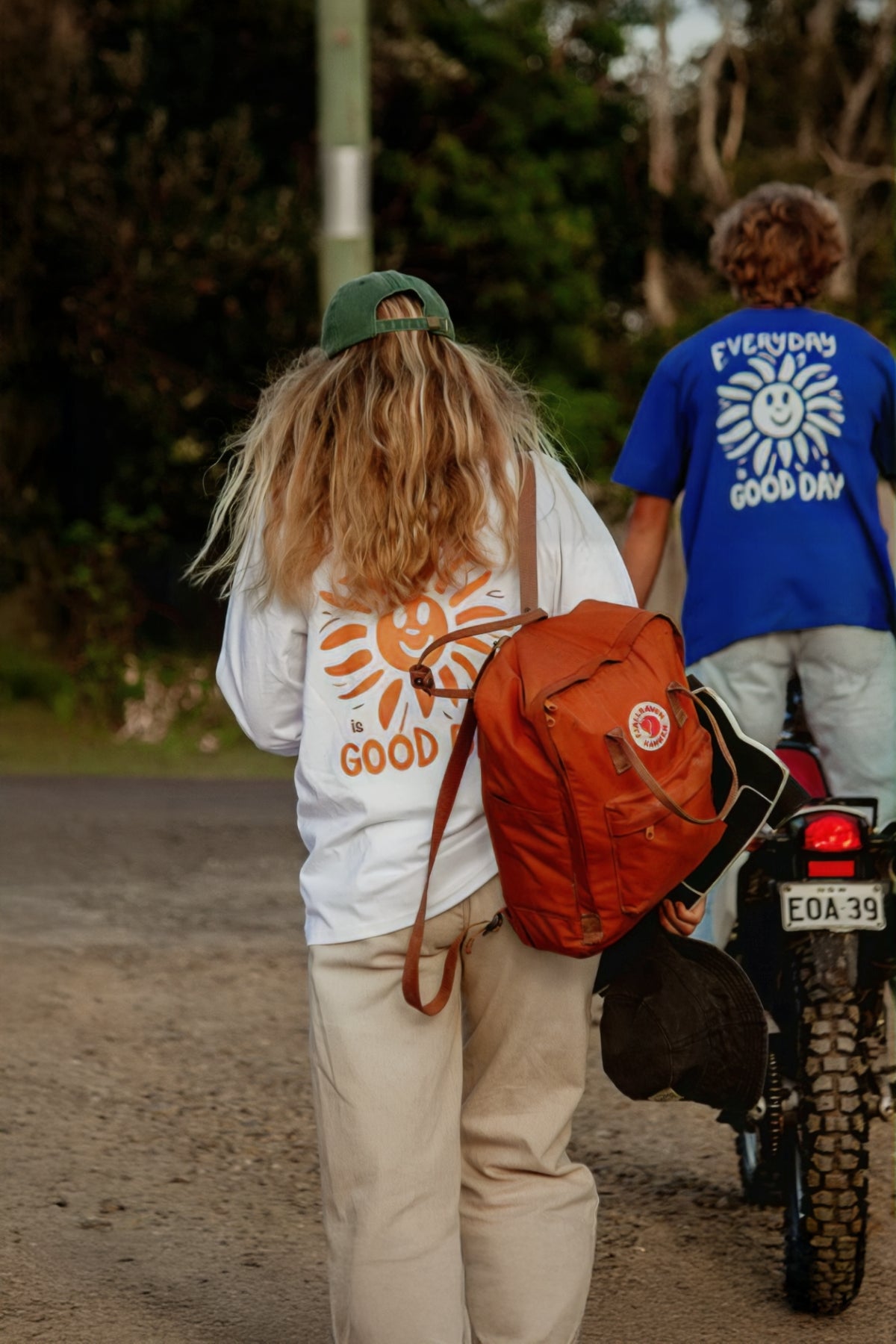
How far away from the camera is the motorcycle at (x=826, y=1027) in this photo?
11.6ft

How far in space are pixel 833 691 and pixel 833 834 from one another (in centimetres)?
39

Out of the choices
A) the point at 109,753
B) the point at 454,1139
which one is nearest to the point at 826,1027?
the point at 454,1139

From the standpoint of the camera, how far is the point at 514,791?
263 cm

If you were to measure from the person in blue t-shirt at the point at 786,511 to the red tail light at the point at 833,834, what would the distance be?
1.04ft

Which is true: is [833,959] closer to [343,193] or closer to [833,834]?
[833,834]

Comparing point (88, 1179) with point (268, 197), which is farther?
point (268, 197)

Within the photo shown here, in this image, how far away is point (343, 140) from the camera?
343 inches

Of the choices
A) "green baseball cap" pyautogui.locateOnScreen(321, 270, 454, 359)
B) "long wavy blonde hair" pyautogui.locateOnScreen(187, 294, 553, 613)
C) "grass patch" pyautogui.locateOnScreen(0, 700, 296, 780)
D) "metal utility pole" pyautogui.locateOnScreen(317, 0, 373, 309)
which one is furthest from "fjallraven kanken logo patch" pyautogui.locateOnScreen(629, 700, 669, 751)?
"grass patch" pyautogui.locateOnScreen(0, 700, 296, 780)

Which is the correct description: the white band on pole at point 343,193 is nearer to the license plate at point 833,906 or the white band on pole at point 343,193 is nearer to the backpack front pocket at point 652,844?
the license plate at point 833,906

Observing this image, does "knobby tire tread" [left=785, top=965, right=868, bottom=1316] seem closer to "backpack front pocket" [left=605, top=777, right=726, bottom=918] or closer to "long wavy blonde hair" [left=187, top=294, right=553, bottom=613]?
"backpack front pocket" [left=605, top=777, right=726, bottom=918]

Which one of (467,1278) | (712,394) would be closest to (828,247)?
(712,394)

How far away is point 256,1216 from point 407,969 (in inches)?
67.5

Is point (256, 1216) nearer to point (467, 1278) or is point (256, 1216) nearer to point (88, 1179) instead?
point (88, 1179)

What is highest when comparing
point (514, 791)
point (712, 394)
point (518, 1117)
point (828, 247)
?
point (828, 247)
